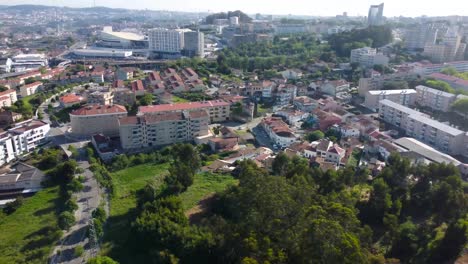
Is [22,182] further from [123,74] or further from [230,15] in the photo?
[230,15]

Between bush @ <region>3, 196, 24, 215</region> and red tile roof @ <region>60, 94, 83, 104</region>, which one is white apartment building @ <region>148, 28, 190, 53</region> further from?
bush @ <region>3, 196, 24, 215</region>

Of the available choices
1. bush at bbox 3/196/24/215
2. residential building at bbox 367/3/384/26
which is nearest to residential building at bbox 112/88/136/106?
bush at bbox 3/196/24/215

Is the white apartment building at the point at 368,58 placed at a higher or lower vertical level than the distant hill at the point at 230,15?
lower

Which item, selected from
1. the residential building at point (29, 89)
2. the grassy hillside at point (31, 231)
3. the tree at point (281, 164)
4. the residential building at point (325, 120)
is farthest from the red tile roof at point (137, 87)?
the tree at point (281, 164)

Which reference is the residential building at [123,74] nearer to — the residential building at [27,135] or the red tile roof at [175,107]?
the red tile roof at [175,107]

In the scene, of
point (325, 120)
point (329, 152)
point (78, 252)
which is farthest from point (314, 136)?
point (78, 252)
